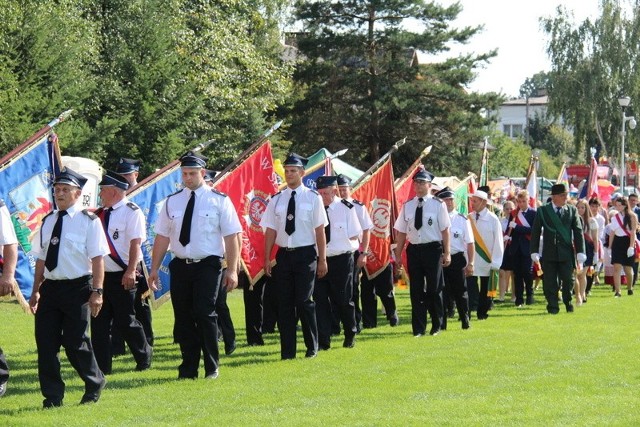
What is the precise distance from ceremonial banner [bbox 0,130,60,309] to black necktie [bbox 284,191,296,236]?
7.96 ft

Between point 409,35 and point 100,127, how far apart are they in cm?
2138

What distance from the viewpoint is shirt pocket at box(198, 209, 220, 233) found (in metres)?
11.0

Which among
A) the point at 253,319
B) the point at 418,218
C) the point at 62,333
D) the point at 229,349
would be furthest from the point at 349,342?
the point at 62,333

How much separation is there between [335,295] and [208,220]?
3.23 m

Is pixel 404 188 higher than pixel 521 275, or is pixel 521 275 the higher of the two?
pixel 404 188

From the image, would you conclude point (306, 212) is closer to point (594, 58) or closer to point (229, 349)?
point (229, 349)

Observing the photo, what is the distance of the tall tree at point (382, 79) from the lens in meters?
50.4

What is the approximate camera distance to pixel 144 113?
3594cm

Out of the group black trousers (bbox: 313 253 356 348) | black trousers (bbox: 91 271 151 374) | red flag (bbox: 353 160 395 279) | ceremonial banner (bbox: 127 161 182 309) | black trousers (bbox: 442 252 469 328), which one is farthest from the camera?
red flag (bbox: 353 160 395 279)

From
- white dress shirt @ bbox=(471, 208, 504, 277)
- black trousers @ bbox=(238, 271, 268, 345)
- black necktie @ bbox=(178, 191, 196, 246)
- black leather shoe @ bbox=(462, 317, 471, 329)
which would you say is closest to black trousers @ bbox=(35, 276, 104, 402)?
black necktie @ bbox=(178, 191, 196, 246)

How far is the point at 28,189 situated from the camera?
1216 centimetres

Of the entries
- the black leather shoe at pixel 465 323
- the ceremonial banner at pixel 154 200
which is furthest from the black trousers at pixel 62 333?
the black leather shoe at pixel 465 323

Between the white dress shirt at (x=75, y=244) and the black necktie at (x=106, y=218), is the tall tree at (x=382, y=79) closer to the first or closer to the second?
the black necktie at (x=106, y=218)

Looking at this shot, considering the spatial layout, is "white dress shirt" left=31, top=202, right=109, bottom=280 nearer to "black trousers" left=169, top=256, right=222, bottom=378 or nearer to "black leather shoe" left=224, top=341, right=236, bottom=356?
"black trousers" left=169, top=256, right=222, bottom=378
